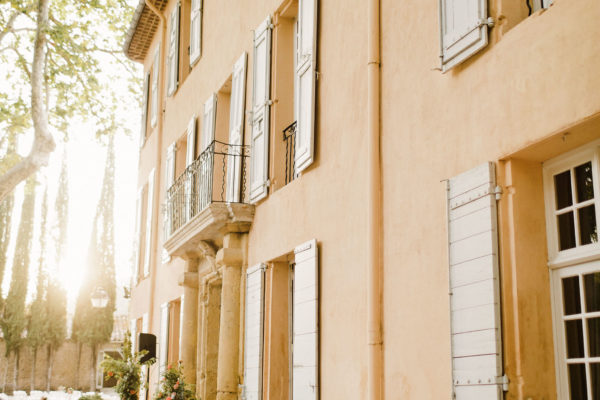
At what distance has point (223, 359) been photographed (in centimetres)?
900

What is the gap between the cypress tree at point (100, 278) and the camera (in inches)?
1673

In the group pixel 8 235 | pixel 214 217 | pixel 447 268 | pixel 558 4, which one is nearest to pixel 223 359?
pixel 214 217

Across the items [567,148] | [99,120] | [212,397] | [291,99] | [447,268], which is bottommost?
[212,397]

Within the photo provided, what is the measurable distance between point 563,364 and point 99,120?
15070 mm

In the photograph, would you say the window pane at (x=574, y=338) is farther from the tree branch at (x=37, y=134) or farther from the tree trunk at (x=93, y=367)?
the tree trunk at (x=93, y=367)

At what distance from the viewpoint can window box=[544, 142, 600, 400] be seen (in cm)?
417

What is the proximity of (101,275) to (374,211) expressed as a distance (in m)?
42.8

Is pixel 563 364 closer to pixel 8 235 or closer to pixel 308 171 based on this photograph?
pixel 308 171

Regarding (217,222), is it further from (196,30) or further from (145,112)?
A: (145,112)

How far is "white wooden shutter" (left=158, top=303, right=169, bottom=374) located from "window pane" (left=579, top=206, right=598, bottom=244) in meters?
9.48

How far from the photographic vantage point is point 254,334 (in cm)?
839

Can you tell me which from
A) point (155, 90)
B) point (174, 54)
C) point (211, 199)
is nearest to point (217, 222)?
point (211, 199)

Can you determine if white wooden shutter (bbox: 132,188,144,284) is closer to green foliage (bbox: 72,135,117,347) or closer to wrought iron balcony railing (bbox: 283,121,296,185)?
wrought iron balcony railing (bbox: 283,121,296,185)

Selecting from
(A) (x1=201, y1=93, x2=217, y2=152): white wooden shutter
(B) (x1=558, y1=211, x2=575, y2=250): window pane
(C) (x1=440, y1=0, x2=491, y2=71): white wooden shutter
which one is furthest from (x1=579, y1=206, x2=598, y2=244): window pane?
(A) (x1=201, y1=93, x2=217, y2=152): white wooden shutter
